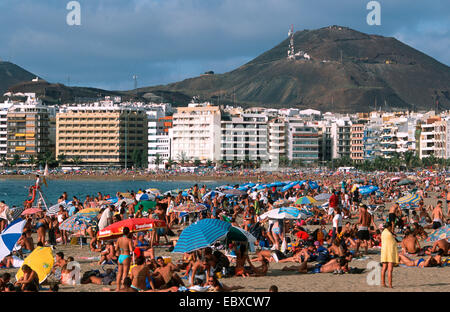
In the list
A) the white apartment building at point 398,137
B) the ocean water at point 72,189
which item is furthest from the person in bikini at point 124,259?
the white apartment building at point 398,137

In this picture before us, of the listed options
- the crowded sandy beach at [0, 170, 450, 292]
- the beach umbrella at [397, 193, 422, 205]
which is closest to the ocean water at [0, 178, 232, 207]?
the beach umbrella at [397, 193, 422, 205]

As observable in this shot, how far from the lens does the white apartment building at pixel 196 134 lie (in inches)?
4892

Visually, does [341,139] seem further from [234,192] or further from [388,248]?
[388,248]

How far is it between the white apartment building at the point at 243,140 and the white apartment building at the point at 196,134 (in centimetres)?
132

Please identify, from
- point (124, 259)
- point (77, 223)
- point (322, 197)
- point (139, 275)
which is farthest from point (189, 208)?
point (139, 275)

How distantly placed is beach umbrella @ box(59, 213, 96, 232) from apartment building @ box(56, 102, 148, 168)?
108 metres

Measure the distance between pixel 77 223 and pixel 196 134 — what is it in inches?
4223

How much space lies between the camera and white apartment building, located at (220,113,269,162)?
12288 cm

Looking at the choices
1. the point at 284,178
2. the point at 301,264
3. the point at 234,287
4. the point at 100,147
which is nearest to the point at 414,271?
the point at 301,264

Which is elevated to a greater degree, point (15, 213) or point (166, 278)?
point (15, 213)

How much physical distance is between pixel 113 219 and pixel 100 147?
112 metres

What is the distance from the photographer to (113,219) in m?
18.9

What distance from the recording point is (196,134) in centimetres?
12744
